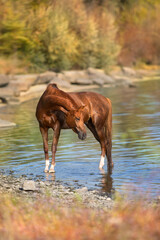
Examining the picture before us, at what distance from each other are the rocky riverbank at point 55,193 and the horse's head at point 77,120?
1.07m

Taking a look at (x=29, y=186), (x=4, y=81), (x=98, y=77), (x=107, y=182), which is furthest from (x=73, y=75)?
(x=29, y=186)

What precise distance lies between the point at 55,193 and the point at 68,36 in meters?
41.0

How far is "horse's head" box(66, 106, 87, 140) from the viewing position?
9.70 meters

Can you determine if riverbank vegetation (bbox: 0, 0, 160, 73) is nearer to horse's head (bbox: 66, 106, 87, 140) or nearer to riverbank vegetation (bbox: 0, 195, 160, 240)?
horse's head (bbox: 66, 106, 87, 140)

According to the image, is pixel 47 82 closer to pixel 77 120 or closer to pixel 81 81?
pixel 81 81

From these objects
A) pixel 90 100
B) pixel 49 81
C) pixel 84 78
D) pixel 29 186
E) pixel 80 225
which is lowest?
pixel 84 78

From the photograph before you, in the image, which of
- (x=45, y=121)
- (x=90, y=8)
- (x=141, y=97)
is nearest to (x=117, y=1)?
(x=90, y=8)

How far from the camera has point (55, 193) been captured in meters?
8.70

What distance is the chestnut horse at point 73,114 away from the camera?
32.3 feet

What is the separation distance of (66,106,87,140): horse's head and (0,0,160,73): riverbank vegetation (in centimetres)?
2319

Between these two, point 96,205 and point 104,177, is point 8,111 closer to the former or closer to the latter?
point 104,177

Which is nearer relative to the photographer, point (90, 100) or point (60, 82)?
point (90, 100)

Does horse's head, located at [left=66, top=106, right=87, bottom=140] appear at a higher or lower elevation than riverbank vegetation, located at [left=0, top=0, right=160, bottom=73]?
higher

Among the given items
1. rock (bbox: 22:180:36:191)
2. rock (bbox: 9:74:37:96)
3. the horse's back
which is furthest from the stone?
rock (bbox: 22:180:36:191)
